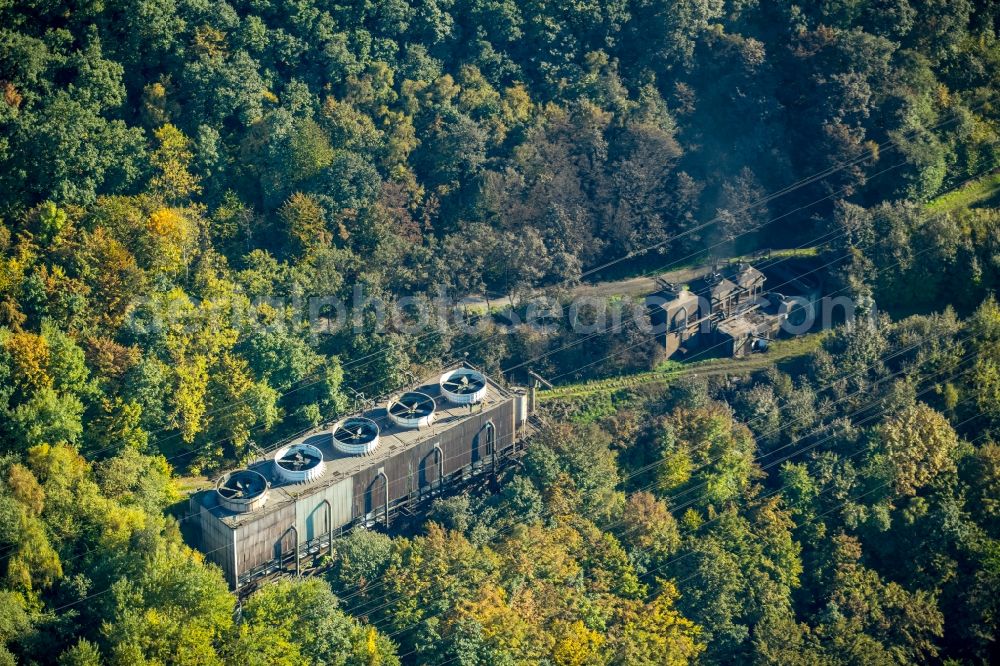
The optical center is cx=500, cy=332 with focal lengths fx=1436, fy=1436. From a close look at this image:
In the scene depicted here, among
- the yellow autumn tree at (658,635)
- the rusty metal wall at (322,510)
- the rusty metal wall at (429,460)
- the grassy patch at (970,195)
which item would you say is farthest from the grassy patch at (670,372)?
the rusty metal wall at (322,510)

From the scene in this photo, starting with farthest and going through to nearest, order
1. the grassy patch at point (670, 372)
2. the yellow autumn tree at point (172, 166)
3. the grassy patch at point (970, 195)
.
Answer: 1. the grassy patch at point (970, 195)
2. the grassy patch at point (670, 372)
3. the yellow autumn tree at point (172, 166)

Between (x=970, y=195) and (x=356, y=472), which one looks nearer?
(x=356, y=472)

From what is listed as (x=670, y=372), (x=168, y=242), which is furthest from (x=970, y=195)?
(x=168, y=242)

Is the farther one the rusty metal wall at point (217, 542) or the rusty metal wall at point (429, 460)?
the rusty metal wall at point (429, 460)

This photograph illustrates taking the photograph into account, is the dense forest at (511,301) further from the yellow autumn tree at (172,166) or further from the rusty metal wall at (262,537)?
the rusty metal wall at (262,537)

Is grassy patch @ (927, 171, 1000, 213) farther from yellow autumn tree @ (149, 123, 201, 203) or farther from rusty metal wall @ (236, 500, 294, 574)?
rusty metal wall @ (236, 500, 294, 574)

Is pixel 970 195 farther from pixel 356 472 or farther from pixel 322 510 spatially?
pixel 322 510

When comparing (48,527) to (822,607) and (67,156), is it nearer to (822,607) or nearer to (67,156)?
(67,156)
